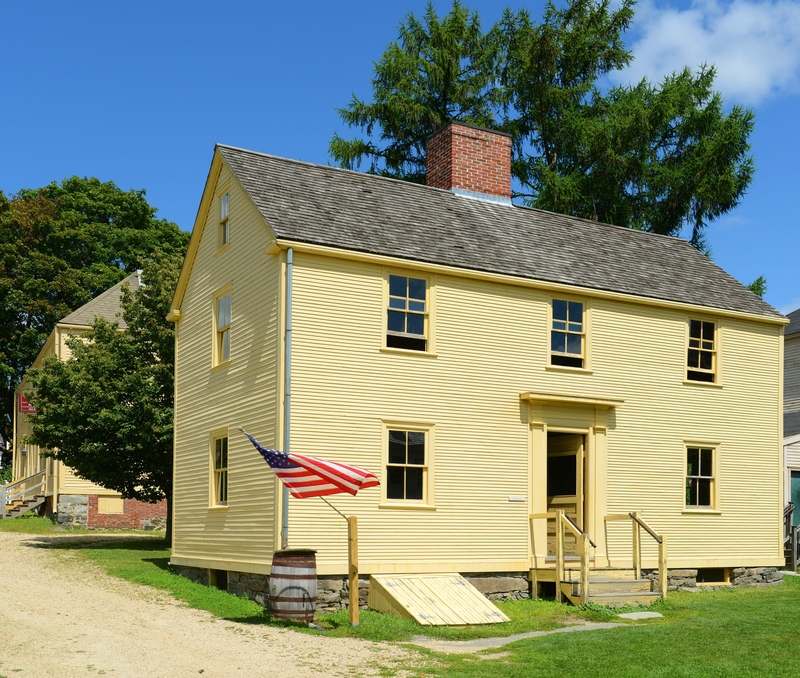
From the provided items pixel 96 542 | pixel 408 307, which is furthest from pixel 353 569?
pixel 96 542

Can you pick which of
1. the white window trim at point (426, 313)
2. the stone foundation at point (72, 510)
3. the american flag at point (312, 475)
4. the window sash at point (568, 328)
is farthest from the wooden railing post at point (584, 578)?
the stone foundation at point (72, 510)

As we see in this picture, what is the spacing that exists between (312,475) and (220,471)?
5467 millimetres

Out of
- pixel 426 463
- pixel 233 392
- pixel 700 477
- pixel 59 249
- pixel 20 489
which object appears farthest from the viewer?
pixel 59 249

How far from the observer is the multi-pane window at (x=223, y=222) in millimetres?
20438

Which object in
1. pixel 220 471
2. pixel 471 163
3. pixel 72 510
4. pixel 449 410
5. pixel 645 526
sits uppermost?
pixel 471 163

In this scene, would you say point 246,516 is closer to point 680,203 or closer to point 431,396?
point 431,396

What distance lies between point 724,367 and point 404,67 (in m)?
21.3

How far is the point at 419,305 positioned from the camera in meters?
18.5

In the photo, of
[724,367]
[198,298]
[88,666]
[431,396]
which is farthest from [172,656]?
[724,367]

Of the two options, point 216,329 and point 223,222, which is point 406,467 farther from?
point 223,222

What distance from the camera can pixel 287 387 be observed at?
16828 millimetres

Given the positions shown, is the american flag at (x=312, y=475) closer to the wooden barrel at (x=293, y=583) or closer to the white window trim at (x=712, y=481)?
the wooden barrel at (x=293, y=583)

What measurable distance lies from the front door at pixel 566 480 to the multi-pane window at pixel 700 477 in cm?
266

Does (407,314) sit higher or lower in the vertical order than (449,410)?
higher
